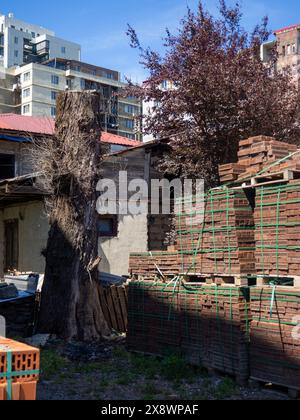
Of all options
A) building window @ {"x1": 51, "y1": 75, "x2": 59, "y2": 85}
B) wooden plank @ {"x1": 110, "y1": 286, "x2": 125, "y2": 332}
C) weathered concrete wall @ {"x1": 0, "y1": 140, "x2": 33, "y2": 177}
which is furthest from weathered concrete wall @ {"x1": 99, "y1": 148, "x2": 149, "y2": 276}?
building window @ {"x1": 51, "y1": 75, "x2": 59, "y2": 85}

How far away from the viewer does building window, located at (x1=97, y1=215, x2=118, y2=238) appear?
61.4 feet

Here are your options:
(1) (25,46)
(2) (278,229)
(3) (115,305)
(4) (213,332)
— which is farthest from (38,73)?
(2) (278,229)

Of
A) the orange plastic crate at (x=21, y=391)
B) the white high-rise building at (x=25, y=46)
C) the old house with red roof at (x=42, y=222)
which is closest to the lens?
the orange plastic crate at (x=21, y=391)

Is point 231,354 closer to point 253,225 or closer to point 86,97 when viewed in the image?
point 253,225

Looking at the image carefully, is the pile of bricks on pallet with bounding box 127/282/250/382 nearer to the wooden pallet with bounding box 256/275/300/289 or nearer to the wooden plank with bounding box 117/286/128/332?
the wooden pallet with bounding box 256/275/300/289

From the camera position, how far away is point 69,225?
11875 mm

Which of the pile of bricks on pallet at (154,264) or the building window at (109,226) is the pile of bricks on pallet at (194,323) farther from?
the building window at (109,226)

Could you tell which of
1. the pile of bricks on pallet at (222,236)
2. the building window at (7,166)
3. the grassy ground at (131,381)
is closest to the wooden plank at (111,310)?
the grassy ground at (131,381)

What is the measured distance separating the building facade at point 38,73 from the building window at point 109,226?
2370 inches

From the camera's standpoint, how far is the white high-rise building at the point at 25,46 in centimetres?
11638

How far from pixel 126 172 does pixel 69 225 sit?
25.3ft

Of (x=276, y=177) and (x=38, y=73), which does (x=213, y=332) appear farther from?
(x=38, y=73)

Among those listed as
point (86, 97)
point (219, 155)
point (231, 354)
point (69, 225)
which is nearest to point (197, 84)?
point (219, 155)
